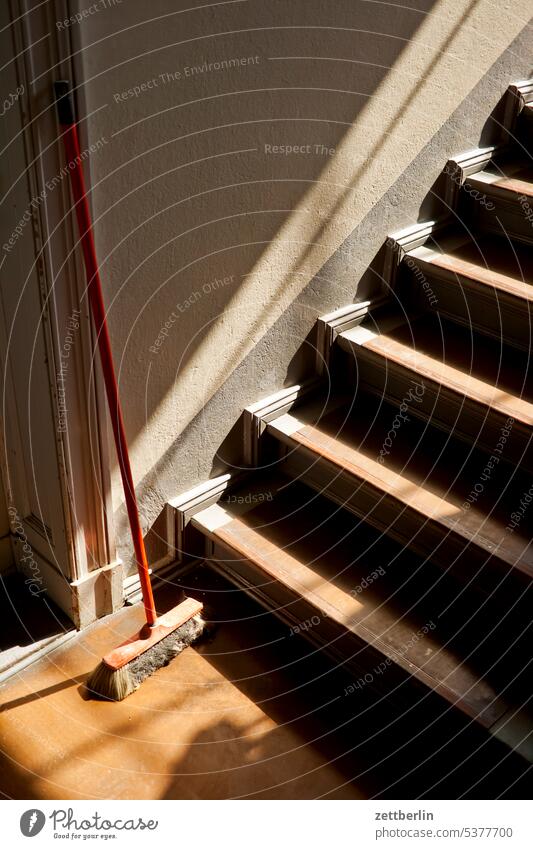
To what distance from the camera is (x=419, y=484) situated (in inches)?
103

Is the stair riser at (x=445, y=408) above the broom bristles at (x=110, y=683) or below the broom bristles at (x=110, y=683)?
above

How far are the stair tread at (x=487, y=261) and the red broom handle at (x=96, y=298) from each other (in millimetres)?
1281

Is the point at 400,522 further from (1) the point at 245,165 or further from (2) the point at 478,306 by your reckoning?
(1) the point at 245,165

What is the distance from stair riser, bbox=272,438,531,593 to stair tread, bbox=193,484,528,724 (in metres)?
0.07

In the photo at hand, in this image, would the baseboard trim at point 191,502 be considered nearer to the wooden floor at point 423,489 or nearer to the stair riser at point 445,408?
the wooden floor at point 423,489

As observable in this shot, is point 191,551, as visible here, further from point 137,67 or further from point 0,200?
point 137,67

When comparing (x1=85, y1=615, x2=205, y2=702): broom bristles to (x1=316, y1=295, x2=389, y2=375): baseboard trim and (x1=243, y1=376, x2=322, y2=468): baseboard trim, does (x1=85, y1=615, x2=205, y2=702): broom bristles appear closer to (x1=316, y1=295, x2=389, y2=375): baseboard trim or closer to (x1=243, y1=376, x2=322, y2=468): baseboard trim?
(x1=243, y1=376, x2=322, y2=468): baseboard trim

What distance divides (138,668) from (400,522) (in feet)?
2.81

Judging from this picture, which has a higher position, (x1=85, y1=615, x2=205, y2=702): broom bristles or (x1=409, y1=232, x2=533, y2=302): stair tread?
(x1=409, y1=232, x2=533, y2=302): stair tread

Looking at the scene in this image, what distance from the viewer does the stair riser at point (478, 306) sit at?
280 centimetres

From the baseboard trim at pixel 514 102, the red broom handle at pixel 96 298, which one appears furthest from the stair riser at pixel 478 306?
the red broom handle at pixel 96 298

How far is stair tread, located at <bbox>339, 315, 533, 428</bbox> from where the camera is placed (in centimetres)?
264

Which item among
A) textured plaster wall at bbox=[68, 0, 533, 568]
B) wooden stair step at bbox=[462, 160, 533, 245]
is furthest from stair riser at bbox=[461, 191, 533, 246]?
textured plaster wall at bbox=[68, 0, 533, 568]

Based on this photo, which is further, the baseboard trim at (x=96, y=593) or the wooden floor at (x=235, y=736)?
the baseboard trim at (x=96, y=593)
